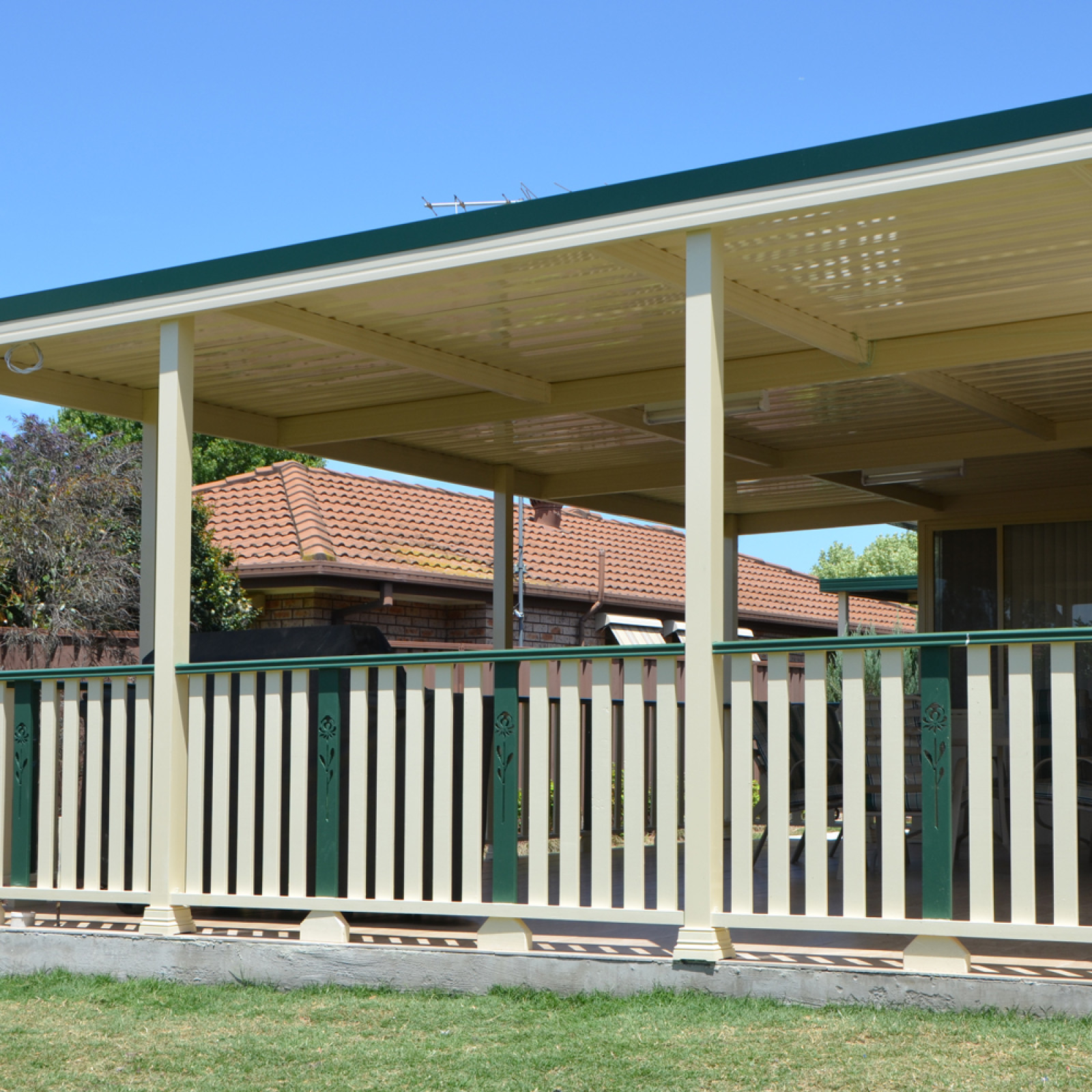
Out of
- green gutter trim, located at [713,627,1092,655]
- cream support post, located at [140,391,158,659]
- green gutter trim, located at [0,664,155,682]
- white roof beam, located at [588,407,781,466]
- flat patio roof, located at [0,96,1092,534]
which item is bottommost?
green gutter trim, located at [0,664,155,682]

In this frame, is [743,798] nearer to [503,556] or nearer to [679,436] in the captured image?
[679,436]

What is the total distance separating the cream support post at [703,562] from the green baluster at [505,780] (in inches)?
27.7

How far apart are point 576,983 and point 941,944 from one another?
4.47ft

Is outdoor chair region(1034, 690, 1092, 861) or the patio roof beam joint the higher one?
the patio roof beam joint

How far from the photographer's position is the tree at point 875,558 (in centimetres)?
5778

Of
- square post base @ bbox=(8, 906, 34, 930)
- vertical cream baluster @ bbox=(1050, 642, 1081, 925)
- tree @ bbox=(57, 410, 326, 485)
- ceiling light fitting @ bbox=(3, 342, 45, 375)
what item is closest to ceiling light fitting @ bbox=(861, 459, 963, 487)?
vertical cream baluster @ bbox=(1050, 642, 1081, 925)

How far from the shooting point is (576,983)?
204 inches

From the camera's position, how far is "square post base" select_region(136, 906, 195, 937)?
5953mm

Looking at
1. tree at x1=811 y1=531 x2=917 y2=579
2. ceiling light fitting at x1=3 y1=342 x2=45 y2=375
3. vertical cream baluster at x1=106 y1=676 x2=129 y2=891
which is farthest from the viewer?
tree at x1=811 y1=531 x2=917 y2=579

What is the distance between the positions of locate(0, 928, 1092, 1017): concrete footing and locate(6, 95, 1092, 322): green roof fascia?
277 cm

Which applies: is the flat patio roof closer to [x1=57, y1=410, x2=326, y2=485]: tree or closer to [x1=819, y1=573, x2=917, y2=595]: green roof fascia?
[x1=819, y1=573, x2=917, y2=595]: green roof fascia

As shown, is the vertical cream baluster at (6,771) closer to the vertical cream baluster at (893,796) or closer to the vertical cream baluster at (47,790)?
the vertical cream baluster at (47,790)

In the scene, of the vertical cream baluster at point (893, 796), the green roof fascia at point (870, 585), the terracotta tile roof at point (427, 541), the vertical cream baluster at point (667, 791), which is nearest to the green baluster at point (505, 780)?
the vertical cream baluster at point (667, 791)

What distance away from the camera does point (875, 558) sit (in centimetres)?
5900
